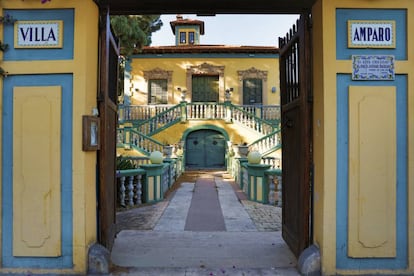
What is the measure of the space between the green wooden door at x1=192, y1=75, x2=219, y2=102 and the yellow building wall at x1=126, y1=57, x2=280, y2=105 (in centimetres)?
48

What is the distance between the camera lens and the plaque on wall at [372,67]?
356 cm

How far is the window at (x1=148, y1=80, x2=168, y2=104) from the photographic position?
21.0 meters

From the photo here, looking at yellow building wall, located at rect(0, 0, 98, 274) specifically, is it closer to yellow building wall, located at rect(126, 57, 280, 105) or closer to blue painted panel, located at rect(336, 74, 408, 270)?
blue painted panel, located at rect(336, 74, 408, 270)

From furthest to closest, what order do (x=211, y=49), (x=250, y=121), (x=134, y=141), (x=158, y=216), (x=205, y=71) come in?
(x=205, y=71), (x=211, y=49), (x=250, y=121), (x=134, y=141), (x=158, y=216)

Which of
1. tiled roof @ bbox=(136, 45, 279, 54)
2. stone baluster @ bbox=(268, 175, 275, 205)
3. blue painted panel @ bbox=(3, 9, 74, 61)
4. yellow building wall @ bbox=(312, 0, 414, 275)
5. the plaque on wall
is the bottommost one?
stone baluster @ bbox=(268, 175, 275, 205)

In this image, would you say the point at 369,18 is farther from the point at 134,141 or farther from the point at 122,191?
the point at 134,141

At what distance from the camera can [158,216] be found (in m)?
6.54

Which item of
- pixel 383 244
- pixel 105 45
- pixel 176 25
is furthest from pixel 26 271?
pixel 176 25

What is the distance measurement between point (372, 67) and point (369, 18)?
559 mm

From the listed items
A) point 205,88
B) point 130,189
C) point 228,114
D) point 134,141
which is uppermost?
point 205,88

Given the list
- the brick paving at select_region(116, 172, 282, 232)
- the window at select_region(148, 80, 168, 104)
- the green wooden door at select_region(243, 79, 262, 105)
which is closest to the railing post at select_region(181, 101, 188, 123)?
the window at select_region(148, 80, 168, 104)

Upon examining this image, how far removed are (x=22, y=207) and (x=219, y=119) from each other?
14.0 metres

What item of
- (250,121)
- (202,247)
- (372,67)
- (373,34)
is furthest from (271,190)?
(250,121)

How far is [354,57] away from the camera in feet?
11.7
